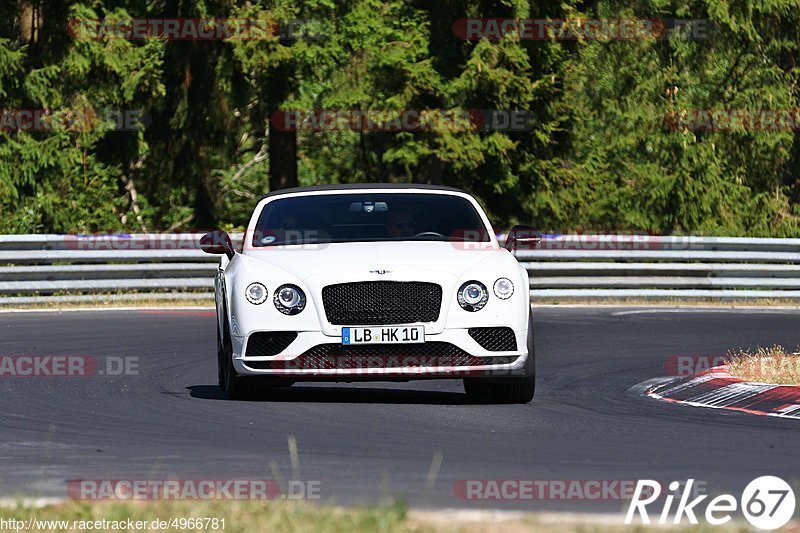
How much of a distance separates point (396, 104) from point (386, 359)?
21.9 meters

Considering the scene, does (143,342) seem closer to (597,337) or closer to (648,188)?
(597,337)

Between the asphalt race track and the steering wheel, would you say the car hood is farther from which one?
the asphalt race track

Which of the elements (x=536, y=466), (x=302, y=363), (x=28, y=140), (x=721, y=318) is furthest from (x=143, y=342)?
(x=28, y=140)

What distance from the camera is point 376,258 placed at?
11.3 metres

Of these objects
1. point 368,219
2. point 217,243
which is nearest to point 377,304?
point 368,219

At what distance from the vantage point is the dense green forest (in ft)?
108

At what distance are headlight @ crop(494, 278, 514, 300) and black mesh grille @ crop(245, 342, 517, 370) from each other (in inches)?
18.2

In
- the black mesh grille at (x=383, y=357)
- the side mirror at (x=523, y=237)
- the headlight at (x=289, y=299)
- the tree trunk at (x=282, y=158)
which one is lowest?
Answer: the tree trunk at (x=282, y=158)

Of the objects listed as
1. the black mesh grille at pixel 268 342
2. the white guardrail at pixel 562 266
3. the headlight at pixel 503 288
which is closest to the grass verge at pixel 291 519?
the black mesh grille at pixel 268 342

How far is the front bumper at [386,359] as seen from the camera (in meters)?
11.0

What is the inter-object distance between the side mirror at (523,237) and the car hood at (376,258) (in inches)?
20.2

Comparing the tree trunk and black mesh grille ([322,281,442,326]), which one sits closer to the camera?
black mesh grille ([322,281,442,326])

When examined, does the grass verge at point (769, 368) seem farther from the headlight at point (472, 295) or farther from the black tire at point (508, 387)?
the headlight at point (472, 295)

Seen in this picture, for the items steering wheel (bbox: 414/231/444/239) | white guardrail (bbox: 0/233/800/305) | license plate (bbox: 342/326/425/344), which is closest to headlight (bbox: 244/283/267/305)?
license plate (bbox: 342/326/425/344)
